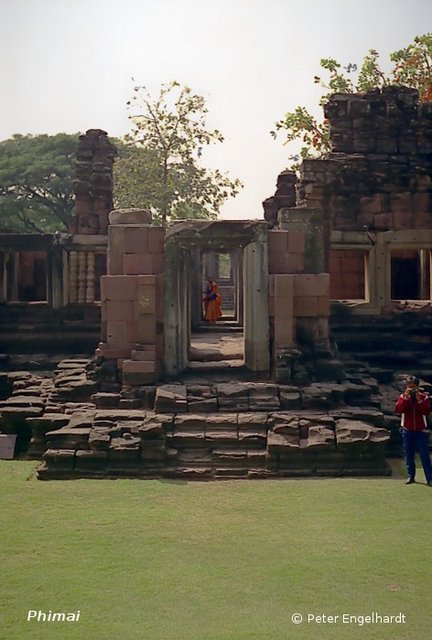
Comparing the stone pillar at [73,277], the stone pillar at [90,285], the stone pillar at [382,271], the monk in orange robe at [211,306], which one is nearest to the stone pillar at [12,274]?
the stone pillar at [73,277]

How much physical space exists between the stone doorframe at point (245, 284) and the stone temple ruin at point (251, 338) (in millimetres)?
21

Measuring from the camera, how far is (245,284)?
1038 centimetres

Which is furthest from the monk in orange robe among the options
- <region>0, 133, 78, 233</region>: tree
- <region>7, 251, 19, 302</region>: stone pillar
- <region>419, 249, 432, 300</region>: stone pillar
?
<region>0, 133, 78, 233</region>: tree

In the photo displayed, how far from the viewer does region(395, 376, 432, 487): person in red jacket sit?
25.6 feet

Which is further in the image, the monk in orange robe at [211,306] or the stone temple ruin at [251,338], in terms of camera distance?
the monk in orange robe at [211,306]

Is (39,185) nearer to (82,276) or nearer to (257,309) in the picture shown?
(82,276)

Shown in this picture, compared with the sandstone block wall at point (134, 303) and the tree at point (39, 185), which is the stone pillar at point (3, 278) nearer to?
the sandstone block wall at point (134, 303)

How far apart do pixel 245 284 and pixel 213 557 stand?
211 inches

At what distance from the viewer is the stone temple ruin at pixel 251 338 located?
27.4 ft

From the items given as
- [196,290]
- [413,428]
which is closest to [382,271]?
[196,290]

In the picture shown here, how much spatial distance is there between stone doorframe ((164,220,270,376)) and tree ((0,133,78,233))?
2540 centimetres

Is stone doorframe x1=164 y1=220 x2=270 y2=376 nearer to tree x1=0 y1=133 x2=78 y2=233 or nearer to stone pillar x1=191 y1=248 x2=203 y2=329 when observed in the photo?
stone pillar x1=191 y1=248 x2=203 y2=329

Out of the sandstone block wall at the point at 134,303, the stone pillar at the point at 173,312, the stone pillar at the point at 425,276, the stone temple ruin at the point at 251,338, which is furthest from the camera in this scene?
the stone pillar at the point at 425,276

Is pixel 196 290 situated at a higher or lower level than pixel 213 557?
higher
